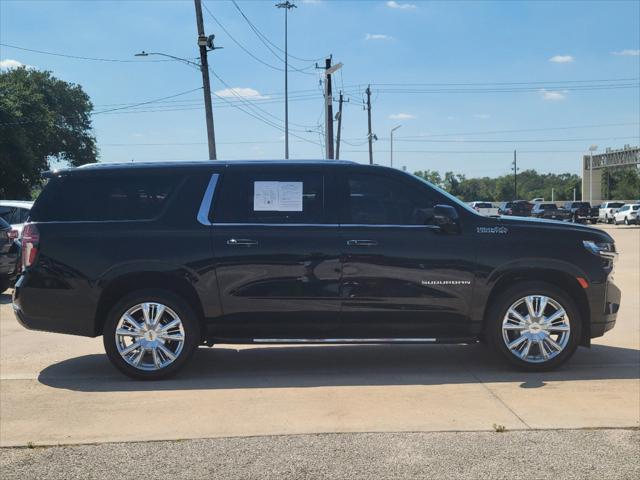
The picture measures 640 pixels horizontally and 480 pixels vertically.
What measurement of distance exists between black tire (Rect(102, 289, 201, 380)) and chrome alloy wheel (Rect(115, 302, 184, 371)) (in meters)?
0.03

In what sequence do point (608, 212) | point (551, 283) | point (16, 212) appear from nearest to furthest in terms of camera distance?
point (551, 283)
point (16, 212)
point (608, 212)

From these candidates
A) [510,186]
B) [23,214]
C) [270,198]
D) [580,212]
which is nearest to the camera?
[270,198]

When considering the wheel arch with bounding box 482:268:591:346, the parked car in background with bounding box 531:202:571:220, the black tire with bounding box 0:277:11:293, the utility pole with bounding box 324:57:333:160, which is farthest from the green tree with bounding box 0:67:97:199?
the wheel arch with bounding box 482:268:591:346

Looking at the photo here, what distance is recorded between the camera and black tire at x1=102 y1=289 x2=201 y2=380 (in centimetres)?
568

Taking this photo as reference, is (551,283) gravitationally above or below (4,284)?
above

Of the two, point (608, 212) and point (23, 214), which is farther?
point (608, 212)

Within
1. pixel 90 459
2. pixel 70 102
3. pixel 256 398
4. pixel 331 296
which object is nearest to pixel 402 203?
pixel 331 296

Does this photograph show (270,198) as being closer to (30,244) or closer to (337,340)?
(337,340)

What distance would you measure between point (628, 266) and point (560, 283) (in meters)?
10.3

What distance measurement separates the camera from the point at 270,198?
19.1 feet

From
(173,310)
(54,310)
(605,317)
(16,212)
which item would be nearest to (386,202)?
(173,310)

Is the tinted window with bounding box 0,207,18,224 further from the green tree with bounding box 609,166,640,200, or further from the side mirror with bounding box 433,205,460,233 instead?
the green tree with bounding box 609,166,640,200

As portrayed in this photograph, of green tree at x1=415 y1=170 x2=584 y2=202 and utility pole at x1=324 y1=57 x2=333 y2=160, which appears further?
green tree at x1=415 y1=170 x2=584 y2=202

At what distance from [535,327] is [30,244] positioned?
4.65 meters
